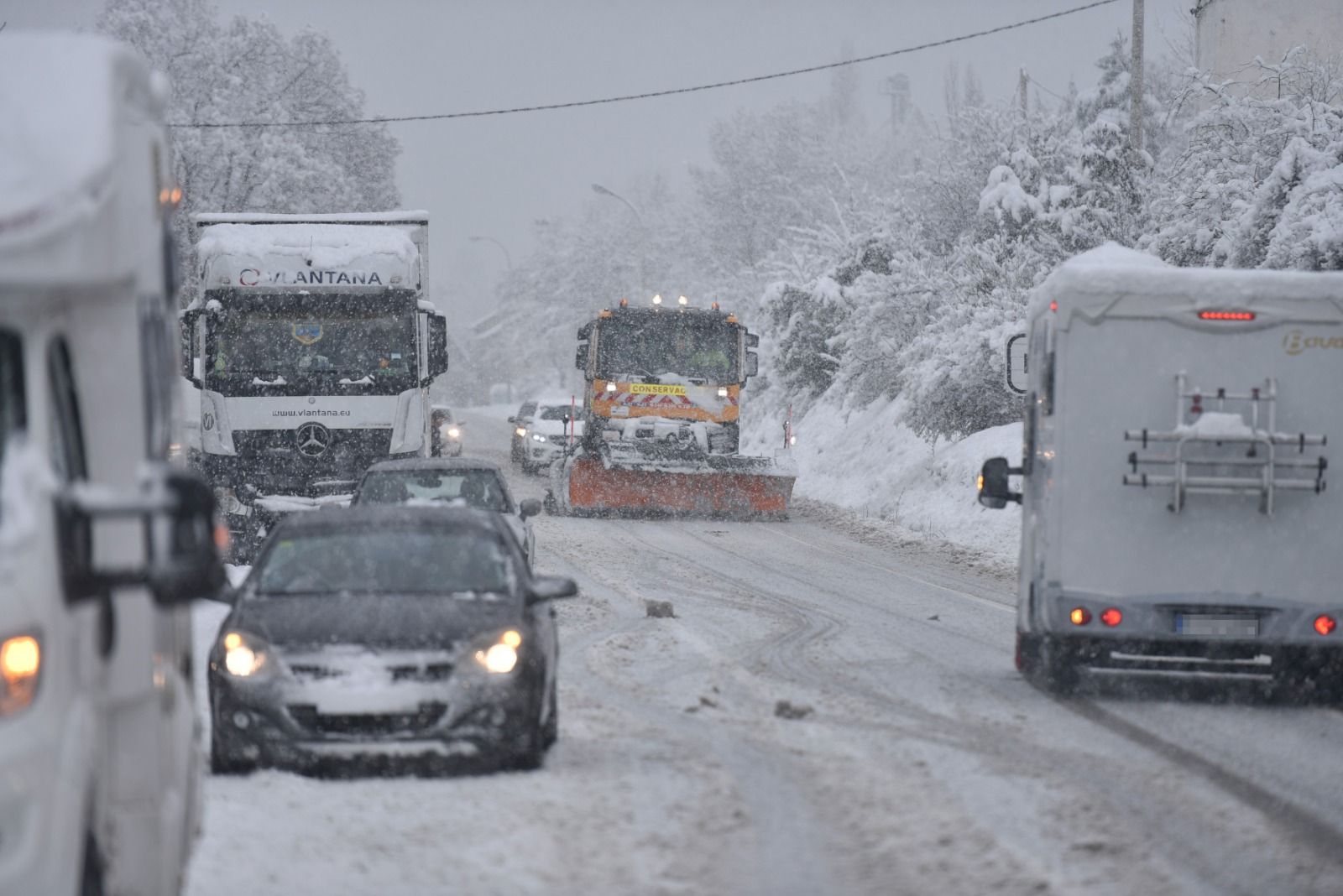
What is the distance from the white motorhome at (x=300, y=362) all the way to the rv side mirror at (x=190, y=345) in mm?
19

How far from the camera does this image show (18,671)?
4.11 meters

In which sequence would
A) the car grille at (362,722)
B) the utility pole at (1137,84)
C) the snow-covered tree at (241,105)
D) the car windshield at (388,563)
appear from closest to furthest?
1. the car grille at (362,722)
2. the car windshield at (388,563)
3. the utility pole at (1137,84)
4. the snow-covered tree at (241,105)

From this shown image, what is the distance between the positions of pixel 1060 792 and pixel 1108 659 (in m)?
3.66

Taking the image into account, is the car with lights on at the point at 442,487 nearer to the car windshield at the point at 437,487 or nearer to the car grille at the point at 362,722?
the car windshield at the point at 437,487

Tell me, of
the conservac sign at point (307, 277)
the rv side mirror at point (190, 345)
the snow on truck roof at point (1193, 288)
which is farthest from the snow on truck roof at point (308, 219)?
the snow on truck roof at point (1193, 288)

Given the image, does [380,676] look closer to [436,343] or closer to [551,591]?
[551,591]

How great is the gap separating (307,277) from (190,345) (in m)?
1.56

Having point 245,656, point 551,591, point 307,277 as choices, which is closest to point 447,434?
point 307,277

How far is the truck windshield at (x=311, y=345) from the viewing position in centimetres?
1916

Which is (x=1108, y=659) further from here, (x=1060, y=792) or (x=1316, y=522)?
(x=1060, y=792)

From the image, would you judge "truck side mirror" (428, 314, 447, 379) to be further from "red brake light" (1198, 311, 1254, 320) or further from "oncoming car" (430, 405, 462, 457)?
"oncoming car" (430, 405, 462, 457)

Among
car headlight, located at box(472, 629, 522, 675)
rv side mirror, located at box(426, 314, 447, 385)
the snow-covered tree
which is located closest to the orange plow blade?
rv side mirror, located at box(426, 314, 447, 385)

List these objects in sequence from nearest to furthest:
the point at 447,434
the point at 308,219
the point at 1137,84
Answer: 1. the point at 308,219
2. the point at 1137,84
3. the point at 447,434

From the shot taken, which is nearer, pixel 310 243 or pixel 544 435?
pixel 310 243
